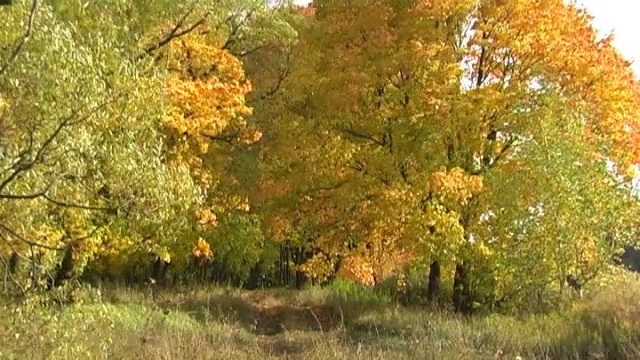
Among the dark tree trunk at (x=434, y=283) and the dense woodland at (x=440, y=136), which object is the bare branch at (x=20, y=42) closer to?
the dense woodland at (x=440, y=136)

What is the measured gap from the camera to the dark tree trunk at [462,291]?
17500 millimetres

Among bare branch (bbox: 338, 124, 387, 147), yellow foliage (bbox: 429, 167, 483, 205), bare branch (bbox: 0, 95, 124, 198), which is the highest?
bare branch (bbox: 338, 124, 387, 147)

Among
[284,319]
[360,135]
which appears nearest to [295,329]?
[284,319]

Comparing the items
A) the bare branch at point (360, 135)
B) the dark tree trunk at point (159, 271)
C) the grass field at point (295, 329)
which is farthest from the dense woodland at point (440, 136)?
the dark tree trunk at point (159, 271)

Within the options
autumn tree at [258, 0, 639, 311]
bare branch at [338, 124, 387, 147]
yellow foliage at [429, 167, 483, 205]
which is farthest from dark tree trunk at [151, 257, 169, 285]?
yellow foliage at [429, 167, 483, 205]

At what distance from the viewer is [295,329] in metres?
16.9

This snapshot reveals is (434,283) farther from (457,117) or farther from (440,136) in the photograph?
(457,117)

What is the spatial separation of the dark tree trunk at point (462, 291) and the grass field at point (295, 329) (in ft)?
3.99

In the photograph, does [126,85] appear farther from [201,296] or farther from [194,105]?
[201,296]

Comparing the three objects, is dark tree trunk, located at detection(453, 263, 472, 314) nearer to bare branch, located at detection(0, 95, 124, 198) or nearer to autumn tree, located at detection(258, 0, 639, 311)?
autumn tree, located at detection(258, 0, 639, 311)

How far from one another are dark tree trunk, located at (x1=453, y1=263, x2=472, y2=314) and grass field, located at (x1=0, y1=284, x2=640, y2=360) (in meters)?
1.22

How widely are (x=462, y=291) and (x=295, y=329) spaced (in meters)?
3.91

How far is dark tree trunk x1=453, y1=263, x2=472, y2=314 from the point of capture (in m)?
17.5

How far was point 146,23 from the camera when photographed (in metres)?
15.1
